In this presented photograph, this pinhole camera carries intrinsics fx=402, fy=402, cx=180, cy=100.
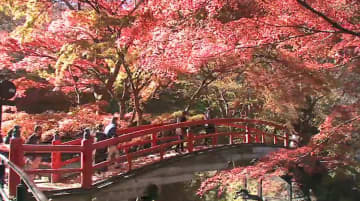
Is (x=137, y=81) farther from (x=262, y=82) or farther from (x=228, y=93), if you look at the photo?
(x=228, y=93)

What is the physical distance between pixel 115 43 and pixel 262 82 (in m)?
5.22

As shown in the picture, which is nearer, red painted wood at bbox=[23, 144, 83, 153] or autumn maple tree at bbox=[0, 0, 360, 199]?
red painted wood at bbox=[23, 144, 83, 153]

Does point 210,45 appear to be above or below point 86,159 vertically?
above

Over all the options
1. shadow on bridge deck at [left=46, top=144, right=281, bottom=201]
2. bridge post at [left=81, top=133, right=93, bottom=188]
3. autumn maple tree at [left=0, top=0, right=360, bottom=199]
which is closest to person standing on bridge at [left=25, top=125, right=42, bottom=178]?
bridge post at [left=81, top=133, right=93, bottom=188]

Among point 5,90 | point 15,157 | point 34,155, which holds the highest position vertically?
point 5,90

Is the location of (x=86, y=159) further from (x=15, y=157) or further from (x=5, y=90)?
(x=5, y=90)

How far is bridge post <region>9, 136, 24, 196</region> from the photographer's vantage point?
610cm

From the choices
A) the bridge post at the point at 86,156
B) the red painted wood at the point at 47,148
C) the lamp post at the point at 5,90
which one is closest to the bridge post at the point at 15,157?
the red painted wood at the point at 47,148

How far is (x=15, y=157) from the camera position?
6180 mm

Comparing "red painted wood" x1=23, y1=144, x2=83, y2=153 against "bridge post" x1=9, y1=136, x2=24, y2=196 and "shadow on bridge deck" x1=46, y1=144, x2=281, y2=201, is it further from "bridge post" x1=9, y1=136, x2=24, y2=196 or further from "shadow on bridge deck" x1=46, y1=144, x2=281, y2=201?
"shadow on bridge deck" x1=46, y1=144, x2=281, y2=201

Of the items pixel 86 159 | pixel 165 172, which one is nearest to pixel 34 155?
pixel 86 159

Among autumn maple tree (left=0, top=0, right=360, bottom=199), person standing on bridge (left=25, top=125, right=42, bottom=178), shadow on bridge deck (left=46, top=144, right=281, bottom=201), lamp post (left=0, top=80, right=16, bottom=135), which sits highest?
autumn maple tree (left=0, top=0, right=360, bottom=199)

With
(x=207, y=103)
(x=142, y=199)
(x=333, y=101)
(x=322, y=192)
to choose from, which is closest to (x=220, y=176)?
(x=142, y=199)

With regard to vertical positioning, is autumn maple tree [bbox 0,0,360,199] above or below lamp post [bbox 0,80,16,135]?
above
